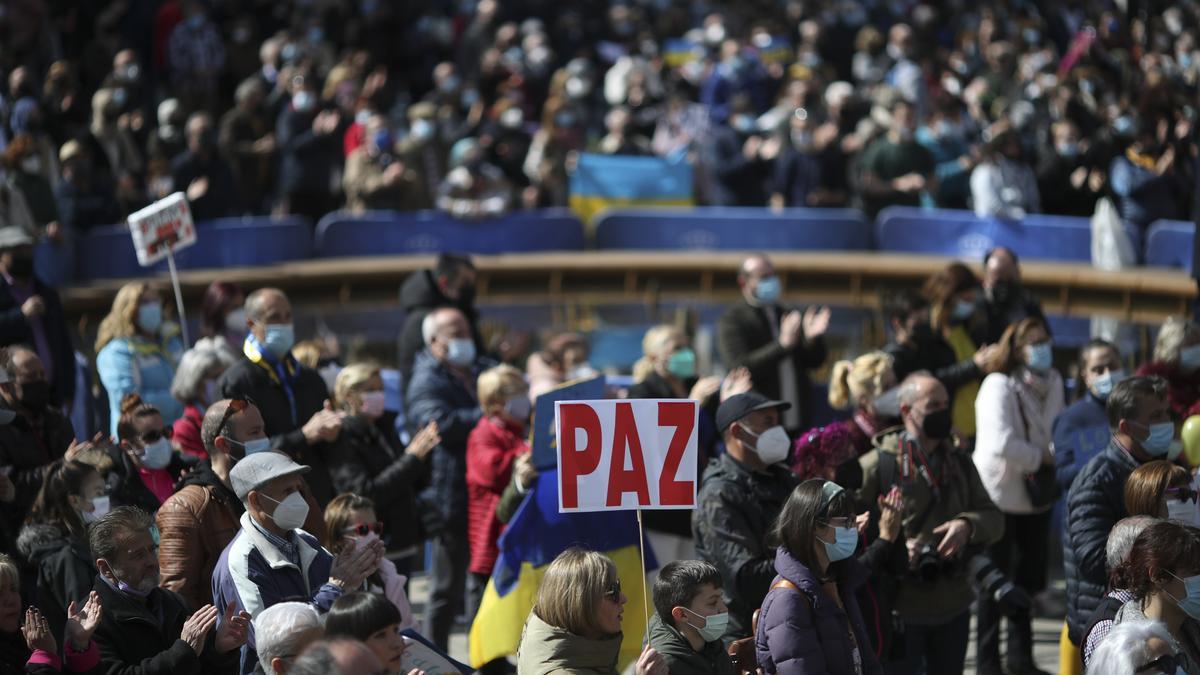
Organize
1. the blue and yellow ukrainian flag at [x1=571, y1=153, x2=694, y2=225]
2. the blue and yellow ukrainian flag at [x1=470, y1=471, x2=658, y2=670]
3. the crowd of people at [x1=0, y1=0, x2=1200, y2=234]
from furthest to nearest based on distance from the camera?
the blue and yellow ukrainian flag at [x1=571, y1=153, x2=694, y2=225] < the crowd of people at [x1=0, y1=0, x2=1200, y2=234] < the blue and yellow ukrainian flag at [x1=470, y1=471, x2=658, y2=670]

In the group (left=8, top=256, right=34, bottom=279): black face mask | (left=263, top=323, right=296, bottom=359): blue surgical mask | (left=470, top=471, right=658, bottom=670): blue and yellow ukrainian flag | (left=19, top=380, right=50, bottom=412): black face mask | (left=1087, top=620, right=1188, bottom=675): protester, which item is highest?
(left=8, top=256, right=34, bottom=279): black face mask

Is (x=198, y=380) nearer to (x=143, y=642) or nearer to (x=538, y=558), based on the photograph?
(x=538, y=558)

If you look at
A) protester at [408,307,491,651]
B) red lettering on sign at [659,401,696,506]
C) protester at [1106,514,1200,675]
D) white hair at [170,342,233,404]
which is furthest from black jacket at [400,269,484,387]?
protester at [1106,514,1200,675]

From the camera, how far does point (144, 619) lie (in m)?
6.76

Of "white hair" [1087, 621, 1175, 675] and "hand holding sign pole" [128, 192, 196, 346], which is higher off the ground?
"hand holding sign pole" [128, 192, 196, 346]

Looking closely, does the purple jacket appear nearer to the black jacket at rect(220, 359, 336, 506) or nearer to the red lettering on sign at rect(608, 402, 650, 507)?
the red lettering on sign at rect(608, 402, 650, 507)

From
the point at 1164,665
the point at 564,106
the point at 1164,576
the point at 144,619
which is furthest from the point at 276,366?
the point at 564,106

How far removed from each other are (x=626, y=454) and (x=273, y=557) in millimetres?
1567

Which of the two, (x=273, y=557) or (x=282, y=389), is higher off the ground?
(x=282, y=389)

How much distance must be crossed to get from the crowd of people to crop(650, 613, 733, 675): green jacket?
8.89 meters

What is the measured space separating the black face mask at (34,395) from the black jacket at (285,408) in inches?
32.8

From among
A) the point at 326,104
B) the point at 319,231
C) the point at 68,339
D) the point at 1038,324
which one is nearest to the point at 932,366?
the point at 1038,324

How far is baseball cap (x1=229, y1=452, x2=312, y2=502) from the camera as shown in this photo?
7.03 meters

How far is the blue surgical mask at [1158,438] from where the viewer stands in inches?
340
